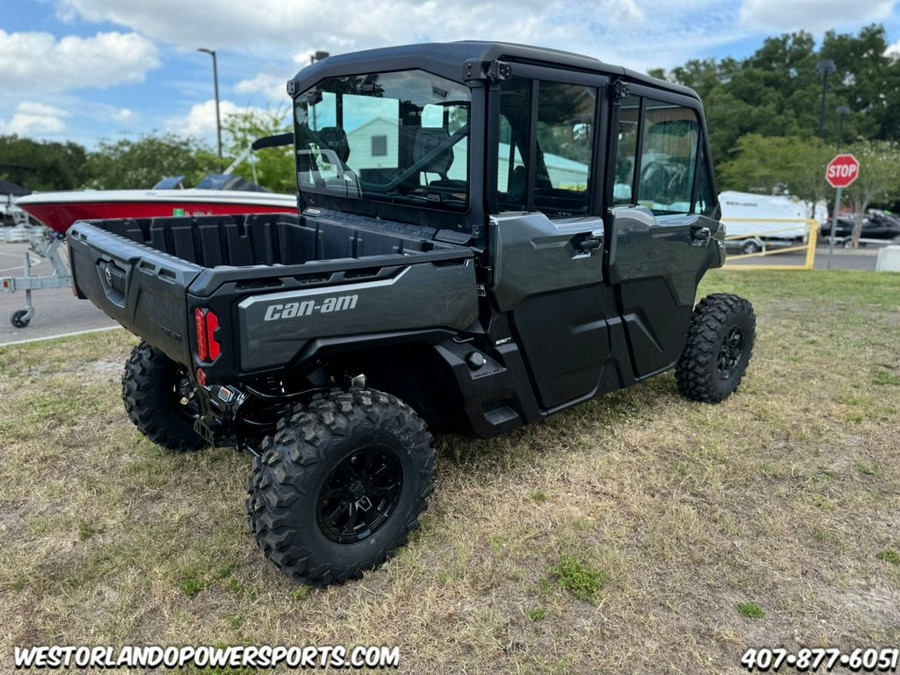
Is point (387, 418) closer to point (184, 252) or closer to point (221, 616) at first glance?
point (221, 616)

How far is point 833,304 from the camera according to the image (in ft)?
28.9

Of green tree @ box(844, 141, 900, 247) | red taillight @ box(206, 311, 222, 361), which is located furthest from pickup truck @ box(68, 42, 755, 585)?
green tree @ box(844, 141, 900, 247)

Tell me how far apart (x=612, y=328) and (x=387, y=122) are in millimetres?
1690

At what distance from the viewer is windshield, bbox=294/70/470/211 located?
3139 mm

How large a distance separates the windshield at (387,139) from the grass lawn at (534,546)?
155 cm

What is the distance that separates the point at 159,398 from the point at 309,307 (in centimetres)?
172

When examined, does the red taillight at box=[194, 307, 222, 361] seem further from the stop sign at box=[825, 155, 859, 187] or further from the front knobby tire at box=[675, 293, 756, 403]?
the stop sign at box=[825, 155, 859, 187]

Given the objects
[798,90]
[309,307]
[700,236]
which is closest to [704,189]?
[700,236]

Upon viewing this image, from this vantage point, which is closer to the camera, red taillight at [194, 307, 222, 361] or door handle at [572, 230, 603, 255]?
red taillight at [194, 307, 222, 361]

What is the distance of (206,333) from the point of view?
2338 mm

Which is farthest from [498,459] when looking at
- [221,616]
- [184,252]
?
[184,252]

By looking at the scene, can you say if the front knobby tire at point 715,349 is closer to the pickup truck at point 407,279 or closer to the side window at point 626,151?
the pickup truck at point 407,279

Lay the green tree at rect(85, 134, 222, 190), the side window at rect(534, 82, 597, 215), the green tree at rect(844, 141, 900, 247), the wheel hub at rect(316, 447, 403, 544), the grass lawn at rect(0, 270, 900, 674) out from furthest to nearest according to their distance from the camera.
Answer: the green tree at rect(85, 134, 222, 190) < the green tree at rect(844, 141, 900, 247) < the side window at rect(534, 82, 597, 215) < the wheel hub at rect(316, 447, 403, 544) < the grass lawn at rect(0, 270, 900, 674)

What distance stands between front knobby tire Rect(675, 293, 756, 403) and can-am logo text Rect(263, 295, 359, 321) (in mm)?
2842
